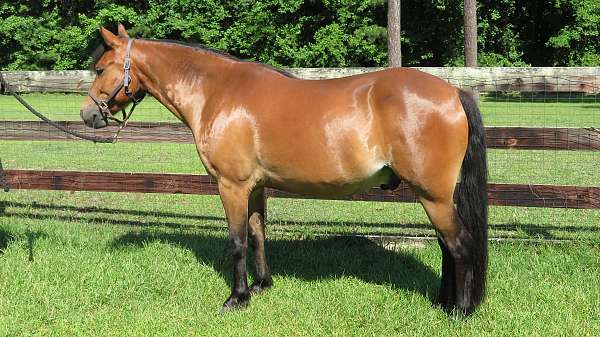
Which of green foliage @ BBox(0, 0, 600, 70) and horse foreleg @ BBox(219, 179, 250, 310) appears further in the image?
green foliage @ BBox(0, 0, 600, 70)

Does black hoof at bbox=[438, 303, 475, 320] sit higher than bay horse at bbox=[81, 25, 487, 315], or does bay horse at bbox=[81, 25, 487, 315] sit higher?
bay horse at bbox=[81, 25, 487, 315]

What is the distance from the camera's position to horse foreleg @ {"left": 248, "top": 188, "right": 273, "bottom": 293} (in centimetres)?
450

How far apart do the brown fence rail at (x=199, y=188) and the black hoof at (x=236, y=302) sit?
5.24ft

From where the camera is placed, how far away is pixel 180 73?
14.4ft

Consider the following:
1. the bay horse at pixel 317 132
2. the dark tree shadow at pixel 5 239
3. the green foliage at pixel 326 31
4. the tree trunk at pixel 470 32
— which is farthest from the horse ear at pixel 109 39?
the green foliage at pixel 326 31

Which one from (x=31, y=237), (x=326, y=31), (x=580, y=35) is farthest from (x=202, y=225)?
(x=580, y=35)

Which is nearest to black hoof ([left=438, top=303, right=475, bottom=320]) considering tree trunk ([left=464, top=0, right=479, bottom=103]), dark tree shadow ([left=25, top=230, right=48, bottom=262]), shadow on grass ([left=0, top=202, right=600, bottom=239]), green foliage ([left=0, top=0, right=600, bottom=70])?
shadow on grass ([left=0, top=202, right=600, bottom=239])

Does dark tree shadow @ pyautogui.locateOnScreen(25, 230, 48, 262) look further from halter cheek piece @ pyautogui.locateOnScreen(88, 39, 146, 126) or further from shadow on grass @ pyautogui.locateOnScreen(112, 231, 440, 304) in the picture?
halter cheek piece @ pyautogui.locateOnScreen(88, 39, 146, 126)

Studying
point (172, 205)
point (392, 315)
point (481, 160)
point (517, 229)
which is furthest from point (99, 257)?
point (517, 229)

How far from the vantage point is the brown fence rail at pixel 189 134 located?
4.97m

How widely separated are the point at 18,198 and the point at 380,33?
79.9ft

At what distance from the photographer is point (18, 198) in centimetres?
768

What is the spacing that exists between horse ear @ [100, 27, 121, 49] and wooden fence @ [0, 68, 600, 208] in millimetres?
1530

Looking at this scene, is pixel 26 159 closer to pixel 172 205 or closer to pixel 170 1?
pixel 172 205
